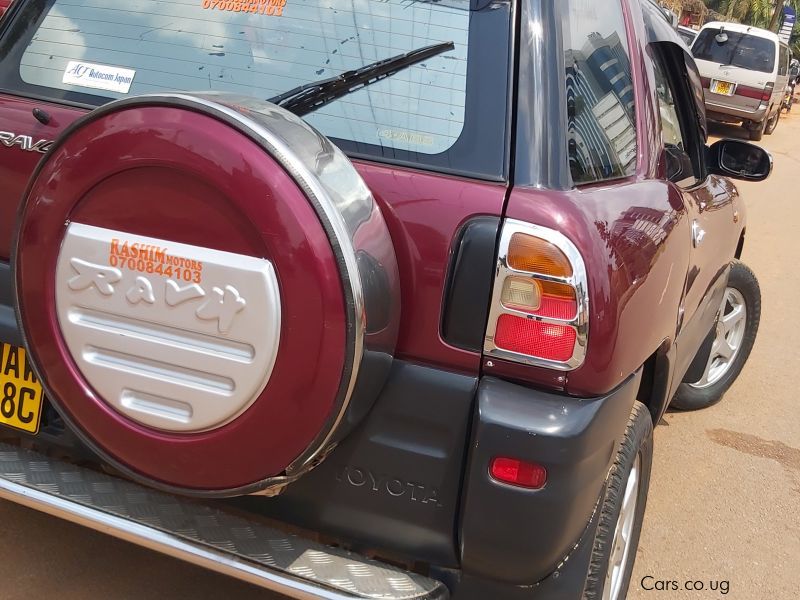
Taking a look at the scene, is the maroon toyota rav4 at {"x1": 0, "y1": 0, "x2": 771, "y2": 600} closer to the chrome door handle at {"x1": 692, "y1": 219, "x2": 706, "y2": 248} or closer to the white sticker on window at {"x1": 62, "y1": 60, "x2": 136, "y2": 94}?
the white sticker on window at {"x1": 62, "y1": 60, "x2": 136, "y2": 94}

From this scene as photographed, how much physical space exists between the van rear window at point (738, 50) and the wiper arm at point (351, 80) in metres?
16.0

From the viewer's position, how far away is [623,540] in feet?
8.37

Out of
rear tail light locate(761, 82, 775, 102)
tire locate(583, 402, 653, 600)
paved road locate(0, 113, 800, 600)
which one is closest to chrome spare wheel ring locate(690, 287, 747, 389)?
paved road locate(0, 113, 800, 600)

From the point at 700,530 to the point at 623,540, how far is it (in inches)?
39.3

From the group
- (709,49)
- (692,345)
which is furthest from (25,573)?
(709,49)

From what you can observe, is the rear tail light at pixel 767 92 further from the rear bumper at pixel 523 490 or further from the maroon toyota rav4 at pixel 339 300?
the rear bumper at pixel 523 490

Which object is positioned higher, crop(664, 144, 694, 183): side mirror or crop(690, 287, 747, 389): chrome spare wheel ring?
crop(664, 144, 694, 183): side mirror

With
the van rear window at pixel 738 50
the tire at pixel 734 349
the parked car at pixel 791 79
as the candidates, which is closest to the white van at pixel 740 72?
the van rear window at pixel 738 50

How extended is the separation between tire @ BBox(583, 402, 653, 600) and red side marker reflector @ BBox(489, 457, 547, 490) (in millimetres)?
379

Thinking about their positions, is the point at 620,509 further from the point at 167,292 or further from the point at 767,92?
the point at 767,92

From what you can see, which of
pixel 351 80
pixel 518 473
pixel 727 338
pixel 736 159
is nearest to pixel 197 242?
pixel 351 80

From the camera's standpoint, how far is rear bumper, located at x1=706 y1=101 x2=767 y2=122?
53.8 feet

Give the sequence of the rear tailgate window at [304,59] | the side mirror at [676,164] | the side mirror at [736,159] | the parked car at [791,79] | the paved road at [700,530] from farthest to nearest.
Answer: the parked car at [791,79]
the side mirror at [736,159]
the side mirror at [676,164]
the paved road at [700,530]
the rear tailgate window at [304,59]

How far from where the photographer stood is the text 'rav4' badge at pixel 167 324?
180 centimetres
